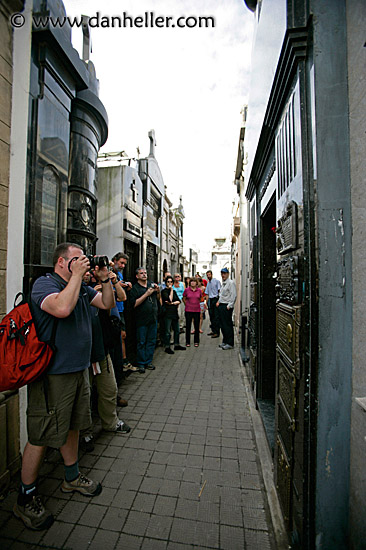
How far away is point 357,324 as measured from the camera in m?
1.48

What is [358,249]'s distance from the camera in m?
1.46

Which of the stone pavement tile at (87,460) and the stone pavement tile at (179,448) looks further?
the stone pavement tile at (179,448)

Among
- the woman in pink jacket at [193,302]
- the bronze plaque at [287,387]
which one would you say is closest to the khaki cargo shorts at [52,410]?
the bronze plaque at [287,387]

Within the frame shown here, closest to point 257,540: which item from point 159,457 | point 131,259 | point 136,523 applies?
point 136,523

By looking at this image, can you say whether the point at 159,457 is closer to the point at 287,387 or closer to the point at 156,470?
the point at 156,470

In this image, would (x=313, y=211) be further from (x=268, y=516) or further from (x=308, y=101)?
(x=268, y=516)

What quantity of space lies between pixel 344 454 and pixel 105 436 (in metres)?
2.53

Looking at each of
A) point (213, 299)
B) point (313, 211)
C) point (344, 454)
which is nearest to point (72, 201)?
point (313, 211)

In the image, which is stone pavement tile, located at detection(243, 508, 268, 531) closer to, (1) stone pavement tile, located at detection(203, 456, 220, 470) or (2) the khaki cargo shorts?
(1) stone pavement tile, located at detection(203, 456, 220, 470)

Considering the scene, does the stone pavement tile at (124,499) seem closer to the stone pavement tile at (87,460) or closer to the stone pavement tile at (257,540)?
the stone pavement tile at (87,460)

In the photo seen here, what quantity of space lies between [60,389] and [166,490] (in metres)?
1.25

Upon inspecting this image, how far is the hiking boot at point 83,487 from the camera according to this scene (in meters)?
2.28

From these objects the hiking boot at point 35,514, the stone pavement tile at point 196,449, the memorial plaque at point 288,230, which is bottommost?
the stone pavement tile at point 196,449

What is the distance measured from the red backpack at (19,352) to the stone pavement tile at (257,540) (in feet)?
6.07
